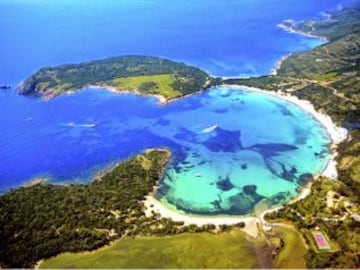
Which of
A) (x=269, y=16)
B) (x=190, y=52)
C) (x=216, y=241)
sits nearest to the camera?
(x=216, y=241)

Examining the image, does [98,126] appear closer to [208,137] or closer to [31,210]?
[208,137]

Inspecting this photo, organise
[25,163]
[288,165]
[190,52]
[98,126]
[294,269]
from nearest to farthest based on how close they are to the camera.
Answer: [294,269] < [288,165] < [25,163] < [98,126] < [190,52]

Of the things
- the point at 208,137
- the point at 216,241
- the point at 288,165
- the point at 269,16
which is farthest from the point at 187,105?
the point at 269,16

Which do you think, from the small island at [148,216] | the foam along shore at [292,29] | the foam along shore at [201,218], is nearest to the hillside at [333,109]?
the small island at [148,216]

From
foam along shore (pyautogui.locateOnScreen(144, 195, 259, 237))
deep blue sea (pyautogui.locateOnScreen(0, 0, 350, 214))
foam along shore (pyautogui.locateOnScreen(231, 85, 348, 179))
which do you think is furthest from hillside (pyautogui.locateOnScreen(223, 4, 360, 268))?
deep blue sea (pyautogui.locateOnScreen(0, 0, 350, 214))

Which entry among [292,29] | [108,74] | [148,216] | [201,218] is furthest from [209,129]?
[292,29]

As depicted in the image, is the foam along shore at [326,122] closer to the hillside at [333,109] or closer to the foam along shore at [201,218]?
the hillside at [333,109]

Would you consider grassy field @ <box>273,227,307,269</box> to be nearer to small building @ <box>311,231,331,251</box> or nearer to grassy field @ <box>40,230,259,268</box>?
small building @ <box>311,231,331,251</box>
